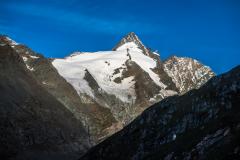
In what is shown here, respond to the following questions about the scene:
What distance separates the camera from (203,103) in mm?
75562

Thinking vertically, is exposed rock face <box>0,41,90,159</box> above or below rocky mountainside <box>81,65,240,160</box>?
above

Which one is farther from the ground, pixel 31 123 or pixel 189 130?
pixel 31 123

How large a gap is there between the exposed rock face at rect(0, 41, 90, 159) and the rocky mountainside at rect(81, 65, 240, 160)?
62.7 meters

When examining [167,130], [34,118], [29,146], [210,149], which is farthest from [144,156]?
[34,118]

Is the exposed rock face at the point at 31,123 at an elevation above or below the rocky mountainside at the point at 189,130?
above

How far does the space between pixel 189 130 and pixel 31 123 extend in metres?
107

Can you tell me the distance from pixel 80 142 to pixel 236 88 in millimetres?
120036

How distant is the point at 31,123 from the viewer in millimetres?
170000

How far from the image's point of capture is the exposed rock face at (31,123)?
154375 mm

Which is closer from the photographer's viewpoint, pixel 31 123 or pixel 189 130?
pixel 189 130

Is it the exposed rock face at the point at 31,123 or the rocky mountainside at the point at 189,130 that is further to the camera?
the exposed rock face at the point at 31,123

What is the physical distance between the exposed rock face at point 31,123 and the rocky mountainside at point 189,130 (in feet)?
206

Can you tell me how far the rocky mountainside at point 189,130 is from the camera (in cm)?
5544

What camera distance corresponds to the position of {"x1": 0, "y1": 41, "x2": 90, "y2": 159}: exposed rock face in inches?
6078
